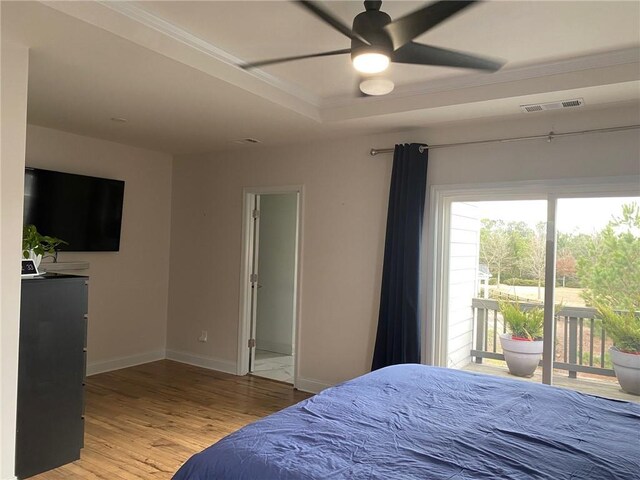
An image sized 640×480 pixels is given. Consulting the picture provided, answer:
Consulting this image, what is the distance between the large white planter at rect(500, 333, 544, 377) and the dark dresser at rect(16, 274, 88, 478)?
127 inches

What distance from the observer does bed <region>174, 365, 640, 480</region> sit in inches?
62.1

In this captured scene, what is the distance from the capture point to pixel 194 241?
573 cm

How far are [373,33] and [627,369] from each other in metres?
3.01

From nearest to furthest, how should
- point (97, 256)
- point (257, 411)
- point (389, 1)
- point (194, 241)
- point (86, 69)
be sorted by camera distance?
point (389, 1)
point (86, 69)
point (257, 411)
point (97, 256)
point (194, 241)

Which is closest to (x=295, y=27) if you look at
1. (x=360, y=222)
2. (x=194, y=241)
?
(x=360, y=222)

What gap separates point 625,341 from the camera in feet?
11.2

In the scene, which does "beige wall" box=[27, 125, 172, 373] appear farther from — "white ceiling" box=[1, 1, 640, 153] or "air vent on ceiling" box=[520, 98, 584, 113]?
"air vent on ceiling" box=[520, 98, 584, 113]

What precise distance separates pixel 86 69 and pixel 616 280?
12.7ft

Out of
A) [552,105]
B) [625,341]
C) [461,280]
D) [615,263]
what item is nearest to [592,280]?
[615,263]

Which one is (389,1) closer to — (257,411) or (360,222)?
(360,222)

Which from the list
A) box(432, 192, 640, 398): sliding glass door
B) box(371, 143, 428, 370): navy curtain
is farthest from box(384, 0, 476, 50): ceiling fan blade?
box(432, 192, 640, 398): sliding glass door

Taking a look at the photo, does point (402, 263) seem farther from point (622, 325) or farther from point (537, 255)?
point (622, 325)

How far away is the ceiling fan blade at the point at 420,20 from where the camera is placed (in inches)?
78.1

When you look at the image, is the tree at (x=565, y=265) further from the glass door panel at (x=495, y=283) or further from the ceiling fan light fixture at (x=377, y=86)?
the ceiling fan light fixture at (x=377, y=86)
